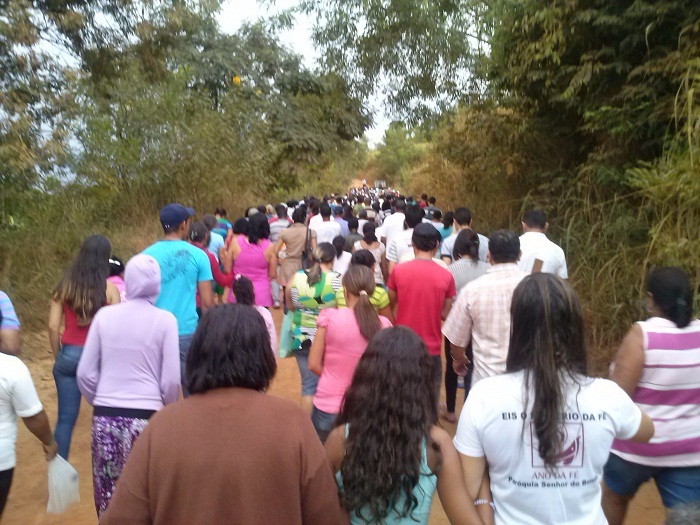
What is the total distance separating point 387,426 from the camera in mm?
2467

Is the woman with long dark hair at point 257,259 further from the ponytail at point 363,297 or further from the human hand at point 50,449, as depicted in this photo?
the human hand at point 50,449

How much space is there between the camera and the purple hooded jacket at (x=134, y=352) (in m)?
3.56

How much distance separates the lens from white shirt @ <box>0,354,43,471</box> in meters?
3.25

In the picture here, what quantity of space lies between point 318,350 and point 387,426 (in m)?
1.90

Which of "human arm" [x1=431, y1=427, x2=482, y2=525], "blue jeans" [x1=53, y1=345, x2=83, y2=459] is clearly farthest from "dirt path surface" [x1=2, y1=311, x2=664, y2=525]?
"human arm" [x1=431, y1=427, x2=482, y2=525]

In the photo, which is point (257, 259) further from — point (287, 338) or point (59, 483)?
point (59, 483)

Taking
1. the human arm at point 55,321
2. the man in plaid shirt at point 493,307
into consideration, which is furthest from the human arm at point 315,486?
the human arm at point 55,321

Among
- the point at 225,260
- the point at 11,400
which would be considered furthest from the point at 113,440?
the point at 225,260

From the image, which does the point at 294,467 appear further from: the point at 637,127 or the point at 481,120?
the point at 481,120

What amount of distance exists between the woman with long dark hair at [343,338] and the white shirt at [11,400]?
168 centimetres

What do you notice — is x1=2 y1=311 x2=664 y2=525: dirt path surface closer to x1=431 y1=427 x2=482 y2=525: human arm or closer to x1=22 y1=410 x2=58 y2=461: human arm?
x1=22 y1=410 x2=58 y2=461: human arm

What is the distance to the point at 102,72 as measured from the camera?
11648 millimetres

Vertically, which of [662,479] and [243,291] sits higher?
[243,291]

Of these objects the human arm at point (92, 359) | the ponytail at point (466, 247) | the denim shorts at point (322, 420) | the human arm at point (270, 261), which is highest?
the human arm at point (270, 261)
